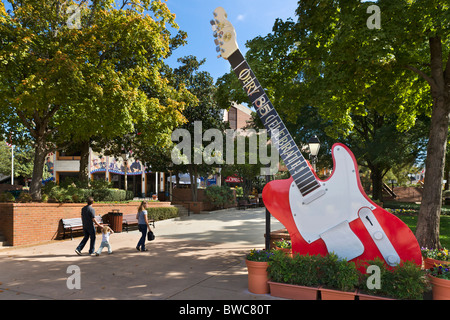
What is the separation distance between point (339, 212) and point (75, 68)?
9.64m

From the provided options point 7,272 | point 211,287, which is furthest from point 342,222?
point 7,272

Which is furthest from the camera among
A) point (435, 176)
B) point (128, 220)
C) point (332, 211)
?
point (128, 220)

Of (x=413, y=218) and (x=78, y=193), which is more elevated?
(x=78, y=193)

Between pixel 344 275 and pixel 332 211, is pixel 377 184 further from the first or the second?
pixel 344 275

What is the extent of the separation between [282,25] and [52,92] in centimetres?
772

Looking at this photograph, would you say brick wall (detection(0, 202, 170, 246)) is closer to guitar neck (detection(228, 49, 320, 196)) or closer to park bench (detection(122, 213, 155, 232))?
park bench (detection(122, 213, 155, 232))

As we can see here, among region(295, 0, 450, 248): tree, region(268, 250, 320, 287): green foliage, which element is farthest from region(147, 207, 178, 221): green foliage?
region(268, 250, 320, 287): green foliage

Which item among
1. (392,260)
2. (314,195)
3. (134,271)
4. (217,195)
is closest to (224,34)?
(314,195)

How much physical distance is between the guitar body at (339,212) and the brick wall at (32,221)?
892 centimetres

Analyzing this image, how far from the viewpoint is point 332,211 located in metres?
6.39

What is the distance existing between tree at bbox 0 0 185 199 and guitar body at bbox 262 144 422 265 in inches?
321

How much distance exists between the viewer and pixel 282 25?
9.93m

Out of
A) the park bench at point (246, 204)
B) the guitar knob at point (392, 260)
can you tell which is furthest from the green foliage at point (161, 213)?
the guitar knob at point (392, 260)

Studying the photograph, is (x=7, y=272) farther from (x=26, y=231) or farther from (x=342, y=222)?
(x=342, y=222)
